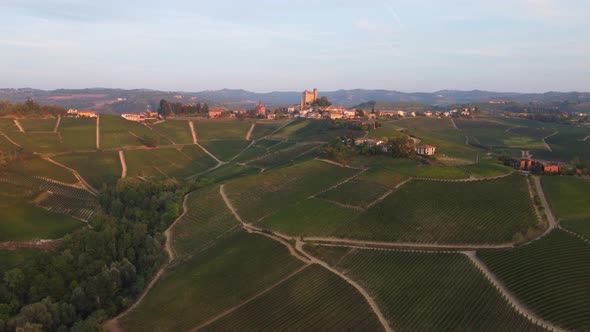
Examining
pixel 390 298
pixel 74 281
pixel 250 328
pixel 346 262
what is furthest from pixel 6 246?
pixel 390 298

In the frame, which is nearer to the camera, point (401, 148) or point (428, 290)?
point (428, 290)

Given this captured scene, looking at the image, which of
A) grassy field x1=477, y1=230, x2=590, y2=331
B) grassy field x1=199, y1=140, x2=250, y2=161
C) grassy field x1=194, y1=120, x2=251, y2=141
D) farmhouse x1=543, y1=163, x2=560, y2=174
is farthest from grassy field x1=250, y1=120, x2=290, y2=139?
grassy field x1=477, y1=230, x2=590, y2=331

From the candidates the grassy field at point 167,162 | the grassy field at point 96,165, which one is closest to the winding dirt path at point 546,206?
the grassy field at point 167,162

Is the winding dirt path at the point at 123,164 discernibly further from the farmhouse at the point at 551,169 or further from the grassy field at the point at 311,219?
the farmhouse at the point at 551,169

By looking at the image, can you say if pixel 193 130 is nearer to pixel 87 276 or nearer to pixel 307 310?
pixel 87 276

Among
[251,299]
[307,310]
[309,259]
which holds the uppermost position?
[309,259]

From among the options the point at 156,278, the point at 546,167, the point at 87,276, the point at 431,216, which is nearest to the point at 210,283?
the point at 156,278
